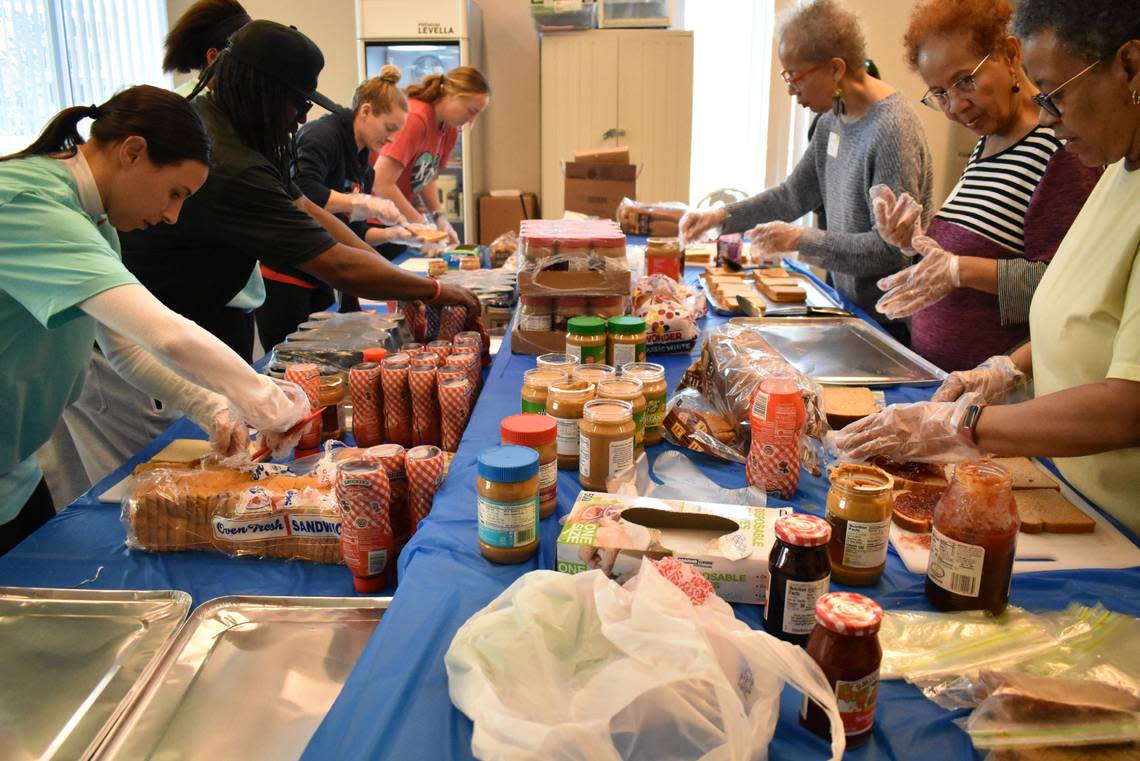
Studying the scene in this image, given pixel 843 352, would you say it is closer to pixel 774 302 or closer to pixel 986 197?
pixel 986 197

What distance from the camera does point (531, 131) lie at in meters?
6.63

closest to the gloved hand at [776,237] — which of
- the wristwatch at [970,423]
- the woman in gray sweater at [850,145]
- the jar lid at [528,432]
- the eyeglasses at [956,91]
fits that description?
the woman in gray sweater at [850,145]

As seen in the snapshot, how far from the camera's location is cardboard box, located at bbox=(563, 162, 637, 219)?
4574 mm

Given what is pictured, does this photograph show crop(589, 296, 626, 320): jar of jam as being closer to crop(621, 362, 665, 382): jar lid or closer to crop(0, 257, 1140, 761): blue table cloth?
crop(0, 257, 1140, 761): blue table cloth

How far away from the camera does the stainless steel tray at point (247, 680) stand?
1139 millimetres

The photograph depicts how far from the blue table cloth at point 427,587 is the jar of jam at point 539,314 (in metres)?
0.35

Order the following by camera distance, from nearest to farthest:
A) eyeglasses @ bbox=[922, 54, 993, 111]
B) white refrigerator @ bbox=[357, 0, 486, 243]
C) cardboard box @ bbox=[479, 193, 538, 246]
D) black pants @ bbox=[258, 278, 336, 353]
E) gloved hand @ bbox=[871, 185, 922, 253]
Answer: eyeglasses @ bbox=[922, 54, 993, 111] < gloved hand @ bbox=[871, 185, 922, 253] < black pants @ bbox=[258, 278, 336, 353] < white refrigerator @ bbox=[357, 0, 486, 243] < cardboard box @ bbox=[479, 193, 538, 246]

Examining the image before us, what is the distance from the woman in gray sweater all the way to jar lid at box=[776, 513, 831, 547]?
2.10 metres

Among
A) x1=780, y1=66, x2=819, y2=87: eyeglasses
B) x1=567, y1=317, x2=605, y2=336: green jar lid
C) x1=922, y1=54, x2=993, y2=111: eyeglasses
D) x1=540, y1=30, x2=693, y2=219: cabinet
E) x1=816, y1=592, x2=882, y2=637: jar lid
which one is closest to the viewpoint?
x1=816, y1=592, x2=882, y2=637: jar lid

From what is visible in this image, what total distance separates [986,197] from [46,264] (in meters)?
2.29

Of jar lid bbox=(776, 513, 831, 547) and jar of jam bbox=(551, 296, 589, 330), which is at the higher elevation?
jar of jam bbox=(551, 296, 589, 330)

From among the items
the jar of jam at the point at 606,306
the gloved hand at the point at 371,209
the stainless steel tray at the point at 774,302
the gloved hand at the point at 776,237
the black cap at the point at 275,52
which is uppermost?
the black cap at the point at 275,52

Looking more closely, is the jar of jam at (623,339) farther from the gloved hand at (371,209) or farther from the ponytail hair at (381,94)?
the ponytail hair at (381,94)

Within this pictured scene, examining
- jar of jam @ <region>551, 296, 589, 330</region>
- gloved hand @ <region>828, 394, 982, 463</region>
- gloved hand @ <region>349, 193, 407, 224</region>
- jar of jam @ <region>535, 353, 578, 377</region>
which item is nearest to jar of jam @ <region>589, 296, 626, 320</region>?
jar of jam @ <region>551, 296, 589, 330</region>
